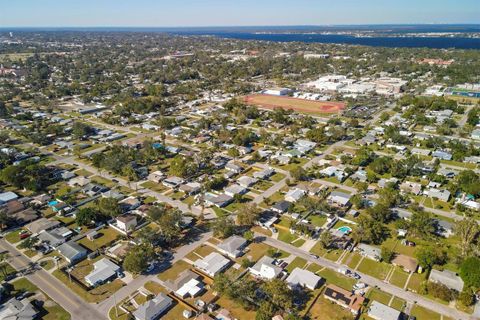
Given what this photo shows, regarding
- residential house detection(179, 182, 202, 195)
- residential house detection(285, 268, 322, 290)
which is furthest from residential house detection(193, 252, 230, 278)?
residential house detection(179, 182, 202, 195)

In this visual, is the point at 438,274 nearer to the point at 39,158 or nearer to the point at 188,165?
the point at 188,165

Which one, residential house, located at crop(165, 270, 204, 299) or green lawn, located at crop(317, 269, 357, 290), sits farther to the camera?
green lawn, located at crop(317, 269, 357, 290)

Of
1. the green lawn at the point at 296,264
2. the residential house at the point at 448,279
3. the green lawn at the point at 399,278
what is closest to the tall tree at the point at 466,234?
the residential house at the point at 448,279

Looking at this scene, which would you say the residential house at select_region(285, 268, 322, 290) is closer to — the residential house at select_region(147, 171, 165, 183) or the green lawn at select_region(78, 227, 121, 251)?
the green lawn at select_region(78, 227, 121, 251)

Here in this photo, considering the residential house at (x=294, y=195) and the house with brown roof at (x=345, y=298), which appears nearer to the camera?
the house with brown roof at (x=345, y=298)

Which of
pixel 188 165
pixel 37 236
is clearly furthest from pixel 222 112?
pixel 37 236

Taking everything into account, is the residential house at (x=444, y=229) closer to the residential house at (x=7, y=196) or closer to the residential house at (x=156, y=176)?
the residential house at (x=156, y=176)

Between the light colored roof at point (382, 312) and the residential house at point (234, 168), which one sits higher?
the residential house at point (234, 168)
